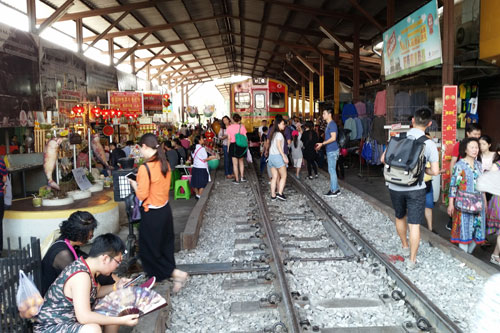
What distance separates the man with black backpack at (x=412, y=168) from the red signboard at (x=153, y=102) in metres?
13.9

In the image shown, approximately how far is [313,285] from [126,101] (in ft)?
40.4

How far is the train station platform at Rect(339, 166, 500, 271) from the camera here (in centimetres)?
539

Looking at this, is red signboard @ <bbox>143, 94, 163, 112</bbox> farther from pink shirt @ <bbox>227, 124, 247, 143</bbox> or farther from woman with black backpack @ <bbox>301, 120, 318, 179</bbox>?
woman with black backpack @ <bbox>301, 120, 318, 179</bbox>

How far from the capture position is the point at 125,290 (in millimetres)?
2896

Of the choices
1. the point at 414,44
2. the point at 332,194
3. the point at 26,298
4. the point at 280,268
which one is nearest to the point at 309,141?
the point at 332,194

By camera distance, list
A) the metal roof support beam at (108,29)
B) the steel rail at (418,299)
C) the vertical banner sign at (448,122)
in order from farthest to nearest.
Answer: the metal roof support beam at (108,29), the vertical banner sign at (448,122), the steel rail at (418,299)

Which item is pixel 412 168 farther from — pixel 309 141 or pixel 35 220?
pixel 309 141

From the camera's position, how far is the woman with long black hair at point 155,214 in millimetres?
3930

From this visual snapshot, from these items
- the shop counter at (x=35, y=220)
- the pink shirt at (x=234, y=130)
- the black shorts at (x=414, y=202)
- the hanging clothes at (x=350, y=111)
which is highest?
the hanging clothes at (x=350, y=111)

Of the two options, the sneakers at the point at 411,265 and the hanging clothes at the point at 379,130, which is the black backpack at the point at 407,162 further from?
the hanging clothes at the point at 379,130

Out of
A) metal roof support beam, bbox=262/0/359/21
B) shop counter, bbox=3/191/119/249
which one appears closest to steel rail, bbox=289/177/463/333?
shop counter, bbox=3/191/119/249

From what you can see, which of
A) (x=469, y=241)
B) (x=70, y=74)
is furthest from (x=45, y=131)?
(x=469, y=241)

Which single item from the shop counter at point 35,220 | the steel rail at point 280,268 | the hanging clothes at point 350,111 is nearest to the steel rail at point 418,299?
the steel rail at point 280,268

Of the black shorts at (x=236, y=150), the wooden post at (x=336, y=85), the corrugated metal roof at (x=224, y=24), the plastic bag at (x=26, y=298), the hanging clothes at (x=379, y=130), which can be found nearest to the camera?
the plastic bag at (x=26, y=298)
